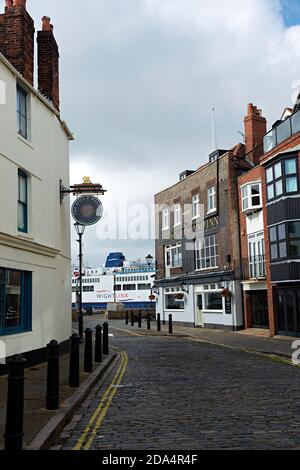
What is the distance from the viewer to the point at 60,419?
7.25 m

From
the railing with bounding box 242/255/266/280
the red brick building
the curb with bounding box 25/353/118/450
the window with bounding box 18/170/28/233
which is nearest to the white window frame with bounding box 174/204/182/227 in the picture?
the red brick building

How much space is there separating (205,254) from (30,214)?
2134 cm

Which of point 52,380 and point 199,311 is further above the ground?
point 199,311

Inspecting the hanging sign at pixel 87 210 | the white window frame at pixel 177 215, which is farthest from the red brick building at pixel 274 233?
the hanging sign at pixel 87 210

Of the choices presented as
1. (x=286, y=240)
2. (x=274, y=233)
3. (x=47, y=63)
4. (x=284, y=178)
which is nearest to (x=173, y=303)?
(x=274, y=233)

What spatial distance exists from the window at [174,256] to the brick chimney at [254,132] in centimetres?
955

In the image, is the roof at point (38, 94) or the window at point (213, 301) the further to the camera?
the window at point (213, 301)

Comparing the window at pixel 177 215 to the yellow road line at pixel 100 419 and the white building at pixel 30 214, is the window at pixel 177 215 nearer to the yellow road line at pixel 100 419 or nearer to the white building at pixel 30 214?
the white building at pixel 30 214

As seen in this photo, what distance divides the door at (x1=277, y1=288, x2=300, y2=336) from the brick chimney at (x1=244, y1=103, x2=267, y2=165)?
1074cm

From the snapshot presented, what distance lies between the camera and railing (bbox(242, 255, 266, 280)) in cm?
2748

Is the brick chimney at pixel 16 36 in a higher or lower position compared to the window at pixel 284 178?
higher

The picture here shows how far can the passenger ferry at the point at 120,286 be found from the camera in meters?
83.3

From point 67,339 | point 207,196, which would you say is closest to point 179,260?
point 207,196

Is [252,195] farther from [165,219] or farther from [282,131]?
[165,219]
